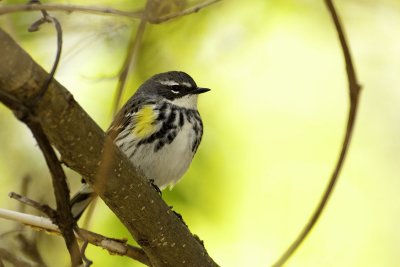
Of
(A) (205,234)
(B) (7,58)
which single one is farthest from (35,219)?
(A) (205,234)

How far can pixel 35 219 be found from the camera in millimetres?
2291

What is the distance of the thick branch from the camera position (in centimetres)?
162

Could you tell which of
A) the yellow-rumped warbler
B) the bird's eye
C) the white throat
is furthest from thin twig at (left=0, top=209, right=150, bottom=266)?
the bird's eye

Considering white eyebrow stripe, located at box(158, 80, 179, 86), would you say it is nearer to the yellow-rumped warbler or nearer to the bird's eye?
the bird's eye

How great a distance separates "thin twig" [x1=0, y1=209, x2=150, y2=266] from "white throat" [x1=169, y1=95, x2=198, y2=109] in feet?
5.15

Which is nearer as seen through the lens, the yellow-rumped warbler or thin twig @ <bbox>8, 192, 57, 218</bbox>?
thin twig @ <bbox>8, 192, 57, 218</bbox>

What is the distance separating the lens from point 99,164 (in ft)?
→ 6.47

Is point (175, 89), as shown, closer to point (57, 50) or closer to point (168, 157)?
point (168, 157)

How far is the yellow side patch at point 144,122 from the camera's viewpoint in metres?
3.83

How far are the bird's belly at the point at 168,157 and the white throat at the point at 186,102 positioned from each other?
212 mm

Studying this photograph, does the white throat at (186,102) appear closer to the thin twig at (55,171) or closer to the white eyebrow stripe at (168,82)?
the white eyebrow stripe at (168,82)

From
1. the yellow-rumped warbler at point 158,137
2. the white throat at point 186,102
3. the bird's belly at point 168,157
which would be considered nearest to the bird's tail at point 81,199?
the yellow-rumped warbler at point 158,137

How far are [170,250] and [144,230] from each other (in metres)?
0.18

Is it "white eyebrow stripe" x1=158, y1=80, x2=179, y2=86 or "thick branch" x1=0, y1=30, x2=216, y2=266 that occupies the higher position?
"white eyebrow stripe" x1=158, y1=80, x2=179, y2=86
